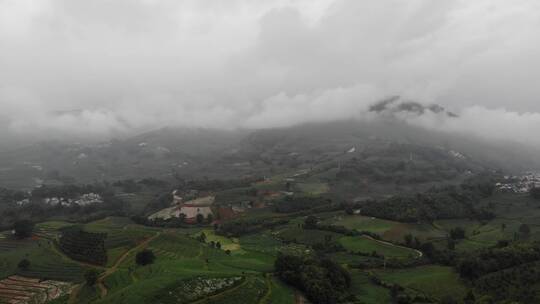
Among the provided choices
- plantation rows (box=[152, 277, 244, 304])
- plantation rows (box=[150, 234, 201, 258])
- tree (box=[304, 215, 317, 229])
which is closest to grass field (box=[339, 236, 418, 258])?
tree (box=[304, 215, 317, 229])

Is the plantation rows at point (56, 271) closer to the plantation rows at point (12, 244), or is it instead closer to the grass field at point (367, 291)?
the plantation rows at point (12, 244)

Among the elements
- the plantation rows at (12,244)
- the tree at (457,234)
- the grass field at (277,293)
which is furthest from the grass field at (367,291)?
the plantation rows at (12,244)

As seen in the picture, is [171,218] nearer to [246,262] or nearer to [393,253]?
[246,262]

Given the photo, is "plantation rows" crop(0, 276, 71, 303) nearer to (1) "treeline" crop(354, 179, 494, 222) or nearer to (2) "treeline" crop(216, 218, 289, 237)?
(2) "treeline" crop(216, 218, 289, 237)

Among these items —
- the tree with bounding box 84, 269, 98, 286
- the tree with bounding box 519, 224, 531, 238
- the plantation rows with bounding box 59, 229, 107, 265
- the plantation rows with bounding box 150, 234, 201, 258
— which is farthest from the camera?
the tree with bounding box 519, 224, 531, 238

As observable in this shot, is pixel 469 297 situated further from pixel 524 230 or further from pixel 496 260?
pixel 524 230

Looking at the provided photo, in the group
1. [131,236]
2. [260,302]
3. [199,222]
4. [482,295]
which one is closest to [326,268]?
[260,302]
